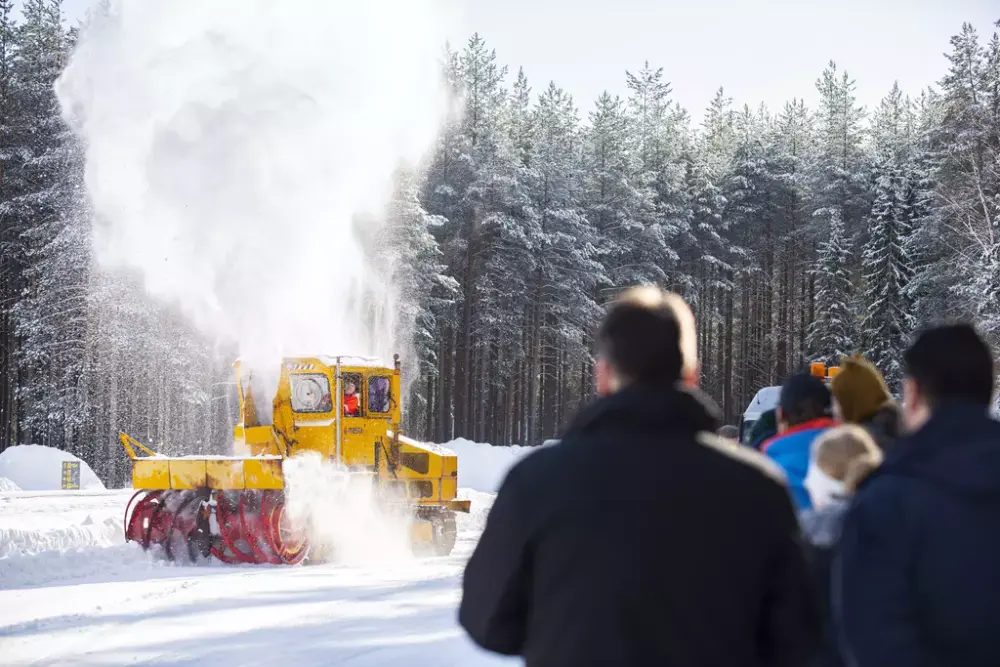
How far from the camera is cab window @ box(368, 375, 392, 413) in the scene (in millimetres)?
18406

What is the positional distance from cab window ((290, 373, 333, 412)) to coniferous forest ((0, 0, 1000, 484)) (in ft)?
12.9

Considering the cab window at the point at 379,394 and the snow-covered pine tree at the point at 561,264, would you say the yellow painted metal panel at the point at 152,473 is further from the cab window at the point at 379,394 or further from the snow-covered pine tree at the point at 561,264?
the snow-covered pine tree at the point at 561,264

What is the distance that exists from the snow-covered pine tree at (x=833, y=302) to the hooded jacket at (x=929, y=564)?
43778mm

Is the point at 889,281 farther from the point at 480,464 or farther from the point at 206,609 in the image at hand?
the point at 206,609

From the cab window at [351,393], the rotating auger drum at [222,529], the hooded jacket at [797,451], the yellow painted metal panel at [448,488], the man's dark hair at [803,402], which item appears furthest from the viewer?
the yellow painted metal panel at [448,488]

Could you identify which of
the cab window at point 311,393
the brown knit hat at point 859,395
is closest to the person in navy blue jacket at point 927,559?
the brown knit hat at point 859,395

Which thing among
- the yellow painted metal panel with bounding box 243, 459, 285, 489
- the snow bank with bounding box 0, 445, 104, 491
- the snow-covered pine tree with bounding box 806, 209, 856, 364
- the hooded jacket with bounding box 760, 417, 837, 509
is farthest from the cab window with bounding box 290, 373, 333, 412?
the snow-covered pine tree with bounding box 806, 209, 856, 364

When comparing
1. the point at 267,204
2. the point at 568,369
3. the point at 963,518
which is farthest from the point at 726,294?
the point at 963,518

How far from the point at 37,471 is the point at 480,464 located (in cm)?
1274

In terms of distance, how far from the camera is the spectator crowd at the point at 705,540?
254 centimetres

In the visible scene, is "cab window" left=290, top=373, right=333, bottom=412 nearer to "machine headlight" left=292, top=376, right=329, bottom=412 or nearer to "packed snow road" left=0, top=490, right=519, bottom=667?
"machine headlight" left=292, top=376, right=329, bottom=412

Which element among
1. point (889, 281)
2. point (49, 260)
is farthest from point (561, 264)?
point (49, 260)

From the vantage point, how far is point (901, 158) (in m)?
57.7

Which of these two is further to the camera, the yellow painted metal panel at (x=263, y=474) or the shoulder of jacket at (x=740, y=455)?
the yellow painted metal panel at (x=263, y=474)
